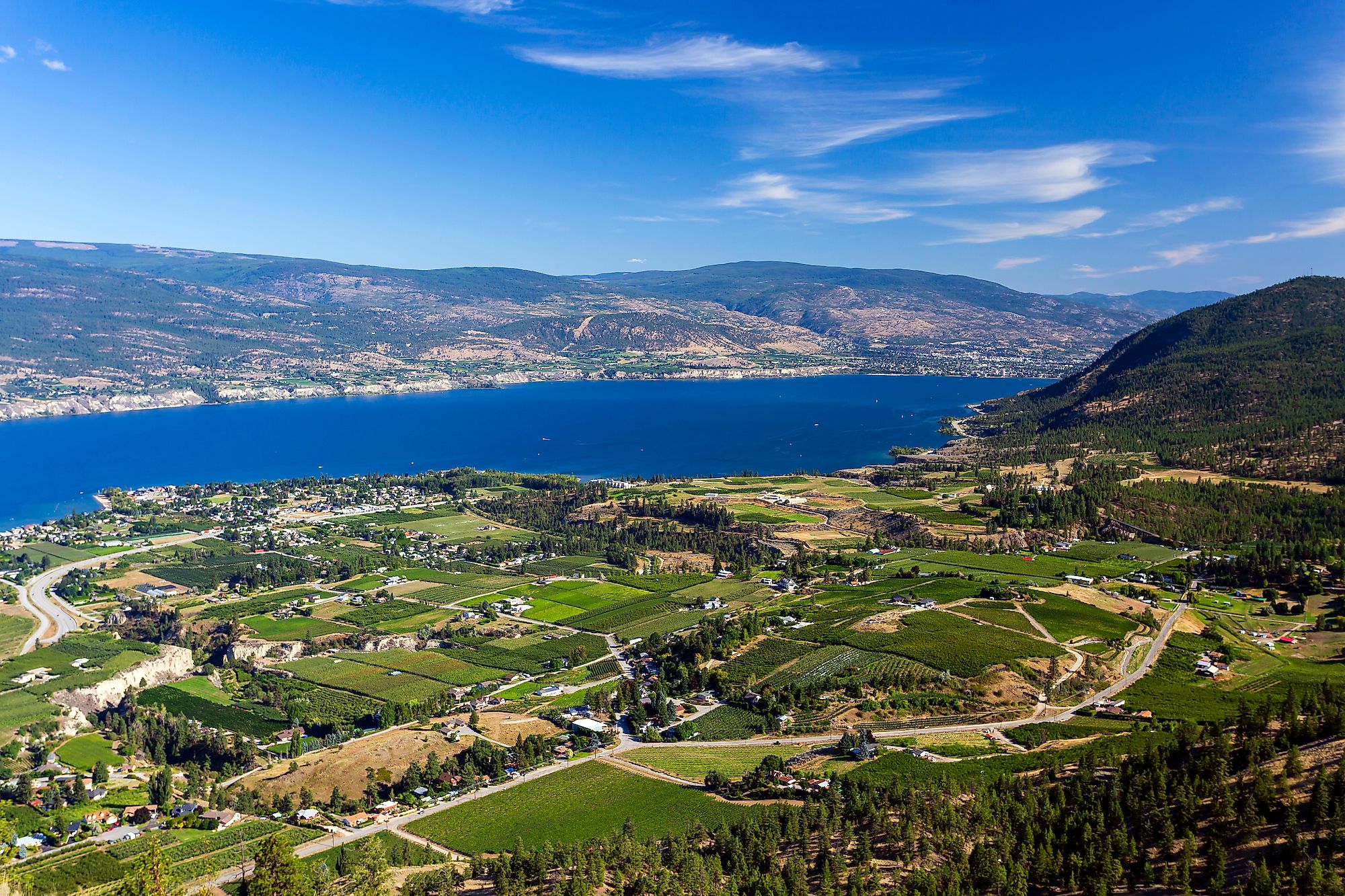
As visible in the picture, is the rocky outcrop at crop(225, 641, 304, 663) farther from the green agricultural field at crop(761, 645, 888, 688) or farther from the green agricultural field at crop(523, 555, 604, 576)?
the green agricultural field at crop(761, 645, 888, 688)

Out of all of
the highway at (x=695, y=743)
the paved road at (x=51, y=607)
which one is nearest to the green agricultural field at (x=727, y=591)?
the highway at (x=695, y=743)

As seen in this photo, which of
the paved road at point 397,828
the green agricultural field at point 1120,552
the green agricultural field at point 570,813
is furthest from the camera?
the green agricultural field at point 1120,552

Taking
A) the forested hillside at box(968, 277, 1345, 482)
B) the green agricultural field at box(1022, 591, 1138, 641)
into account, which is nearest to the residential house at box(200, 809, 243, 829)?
the green agricultural field at box(1022, 591, 1138, 641)

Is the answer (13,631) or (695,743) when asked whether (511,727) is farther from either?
(13,631)

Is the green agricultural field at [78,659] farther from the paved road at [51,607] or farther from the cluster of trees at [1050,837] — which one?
the cluster of trees at [1050,837]

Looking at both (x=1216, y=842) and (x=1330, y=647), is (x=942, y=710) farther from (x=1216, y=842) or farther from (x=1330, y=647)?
(x=1330, y=647)

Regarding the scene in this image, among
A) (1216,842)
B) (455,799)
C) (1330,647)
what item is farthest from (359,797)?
(1330,647)

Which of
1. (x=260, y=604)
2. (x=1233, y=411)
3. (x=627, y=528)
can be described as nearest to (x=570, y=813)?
(x=260, y=604)
